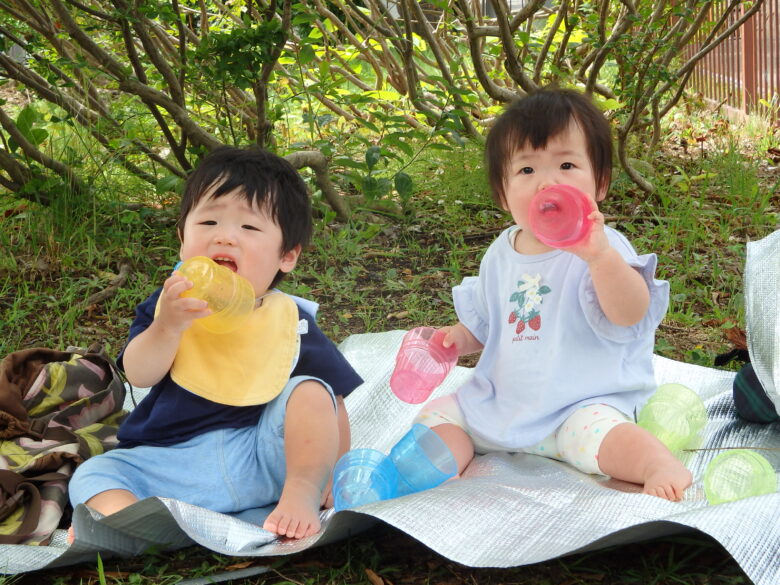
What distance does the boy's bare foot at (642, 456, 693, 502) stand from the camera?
175 centimetres

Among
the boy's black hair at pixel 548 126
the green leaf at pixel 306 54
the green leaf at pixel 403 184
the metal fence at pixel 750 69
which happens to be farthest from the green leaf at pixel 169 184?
the metal fence at pixel 750 69

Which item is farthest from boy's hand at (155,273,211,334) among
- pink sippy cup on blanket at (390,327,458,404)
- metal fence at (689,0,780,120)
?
metal fence at (689,0,780,120)

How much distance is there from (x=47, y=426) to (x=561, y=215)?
135cm

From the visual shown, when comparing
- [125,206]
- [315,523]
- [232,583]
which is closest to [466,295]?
[315,523]

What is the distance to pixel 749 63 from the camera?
6664 millimetres

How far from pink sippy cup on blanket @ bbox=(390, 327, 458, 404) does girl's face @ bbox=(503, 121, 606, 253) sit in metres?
0.44

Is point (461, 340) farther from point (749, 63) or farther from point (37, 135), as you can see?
point (749, 63)

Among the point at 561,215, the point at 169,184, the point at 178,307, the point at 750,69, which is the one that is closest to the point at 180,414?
the point at 178,307

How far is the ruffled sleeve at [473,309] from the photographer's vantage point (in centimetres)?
229

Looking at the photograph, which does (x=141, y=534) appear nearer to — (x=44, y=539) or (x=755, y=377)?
(x=44, y=539)

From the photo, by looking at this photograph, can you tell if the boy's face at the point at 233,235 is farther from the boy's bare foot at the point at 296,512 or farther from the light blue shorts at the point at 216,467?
the boy's bare foot at the point at 296,512

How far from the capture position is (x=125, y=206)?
375cm

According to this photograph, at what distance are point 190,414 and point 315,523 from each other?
0.43m

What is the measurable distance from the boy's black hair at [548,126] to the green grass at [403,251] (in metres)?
0.98
